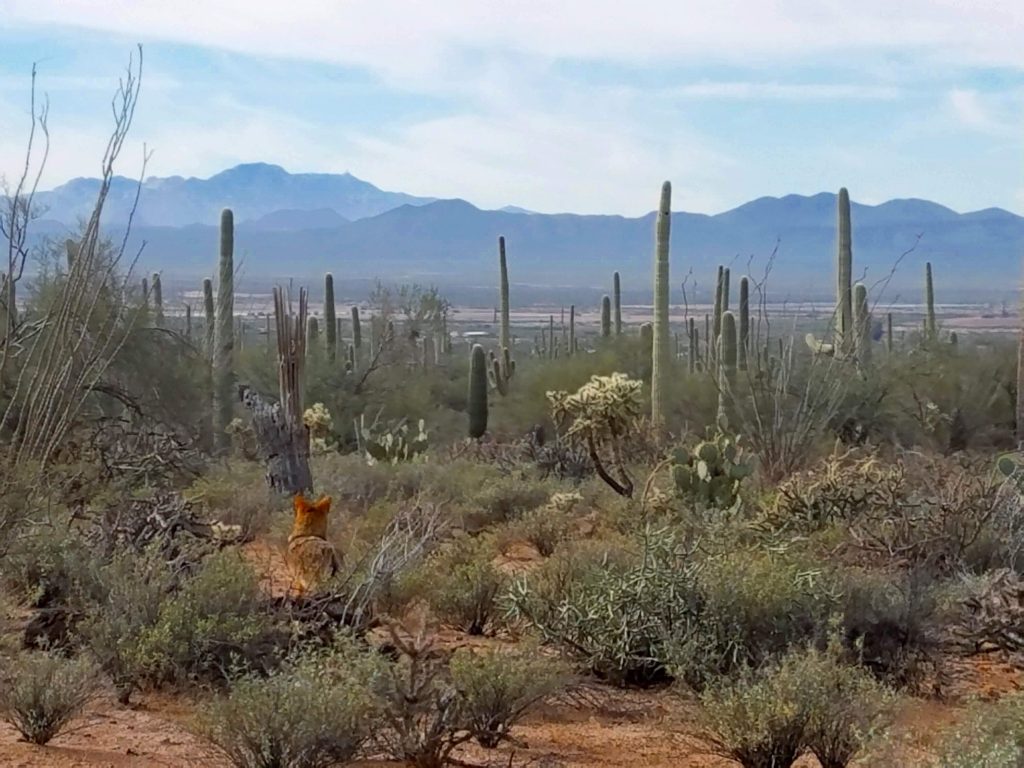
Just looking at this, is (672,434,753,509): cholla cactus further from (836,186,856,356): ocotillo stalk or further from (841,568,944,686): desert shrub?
(836,186,856,356): ocotillo stalk

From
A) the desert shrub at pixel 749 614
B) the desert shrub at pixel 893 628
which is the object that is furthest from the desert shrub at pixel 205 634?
the desert shrub at pixel 893 628

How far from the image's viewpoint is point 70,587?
7691 mm

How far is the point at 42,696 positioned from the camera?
5.79 meters

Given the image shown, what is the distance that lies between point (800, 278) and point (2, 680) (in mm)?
165850

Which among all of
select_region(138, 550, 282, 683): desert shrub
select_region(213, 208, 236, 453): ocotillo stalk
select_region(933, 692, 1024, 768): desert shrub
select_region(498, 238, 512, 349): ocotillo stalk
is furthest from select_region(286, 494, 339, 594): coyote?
select_region(498, 238, 512, 349): ocotillo stalk

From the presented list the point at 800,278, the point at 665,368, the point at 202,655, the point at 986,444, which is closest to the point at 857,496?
the point at 202,655

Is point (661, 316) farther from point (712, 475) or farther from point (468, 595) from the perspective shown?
point (468, 595)

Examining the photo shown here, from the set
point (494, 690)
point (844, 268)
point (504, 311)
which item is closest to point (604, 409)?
point (494, 690)

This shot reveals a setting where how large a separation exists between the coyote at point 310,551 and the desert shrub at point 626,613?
1.48m

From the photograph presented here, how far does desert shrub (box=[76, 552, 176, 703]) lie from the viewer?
662cm

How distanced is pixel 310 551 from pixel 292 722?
11.5 feet

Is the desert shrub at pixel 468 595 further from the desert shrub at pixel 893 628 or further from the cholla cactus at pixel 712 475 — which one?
the cholla cactus at pixel 712 475

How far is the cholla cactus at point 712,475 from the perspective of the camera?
36.6ft

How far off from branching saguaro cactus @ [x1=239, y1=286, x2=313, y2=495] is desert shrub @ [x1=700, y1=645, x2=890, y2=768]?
24.6 ft
